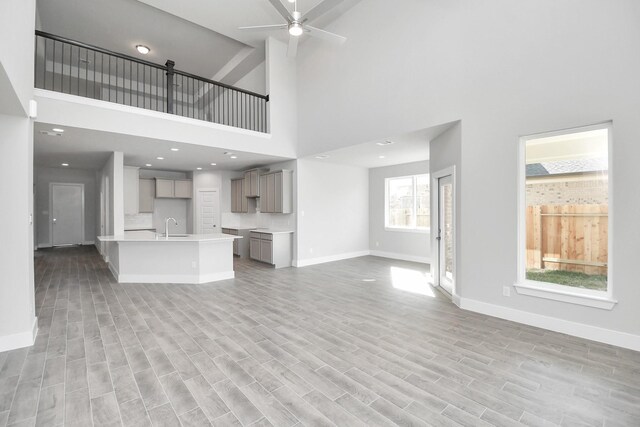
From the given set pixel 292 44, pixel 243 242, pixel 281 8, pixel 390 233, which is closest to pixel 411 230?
pixel 390 233

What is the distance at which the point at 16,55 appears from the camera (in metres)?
2.37

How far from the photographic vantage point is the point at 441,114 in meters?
4.20

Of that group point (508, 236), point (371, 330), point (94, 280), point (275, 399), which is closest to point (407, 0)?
point (508, 236)

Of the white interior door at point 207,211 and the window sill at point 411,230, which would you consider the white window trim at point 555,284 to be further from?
the white interior door at point 207,211

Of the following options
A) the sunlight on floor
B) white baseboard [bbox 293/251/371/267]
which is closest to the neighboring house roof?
the sunlight on floor

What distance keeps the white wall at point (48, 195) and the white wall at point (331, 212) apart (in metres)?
7.27

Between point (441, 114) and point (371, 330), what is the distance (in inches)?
122

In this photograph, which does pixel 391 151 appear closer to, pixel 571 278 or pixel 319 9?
pixel 319 9

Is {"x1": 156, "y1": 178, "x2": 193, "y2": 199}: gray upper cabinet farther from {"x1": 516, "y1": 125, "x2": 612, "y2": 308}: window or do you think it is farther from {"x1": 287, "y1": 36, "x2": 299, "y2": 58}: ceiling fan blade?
{"x1": 516, "y1": 125, "x2": 612, "y2": 308}: window

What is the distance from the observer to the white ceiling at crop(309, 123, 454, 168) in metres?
4.86

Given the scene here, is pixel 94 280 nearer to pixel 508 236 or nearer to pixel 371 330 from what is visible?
pixel 371 330

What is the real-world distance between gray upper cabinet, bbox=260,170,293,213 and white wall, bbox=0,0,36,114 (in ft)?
14.5

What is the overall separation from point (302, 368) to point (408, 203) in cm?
601

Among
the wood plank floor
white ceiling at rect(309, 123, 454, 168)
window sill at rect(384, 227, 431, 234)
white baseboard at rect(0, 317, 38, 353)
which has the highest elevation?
white ceiling at rect(309, 123, 454, 168)
